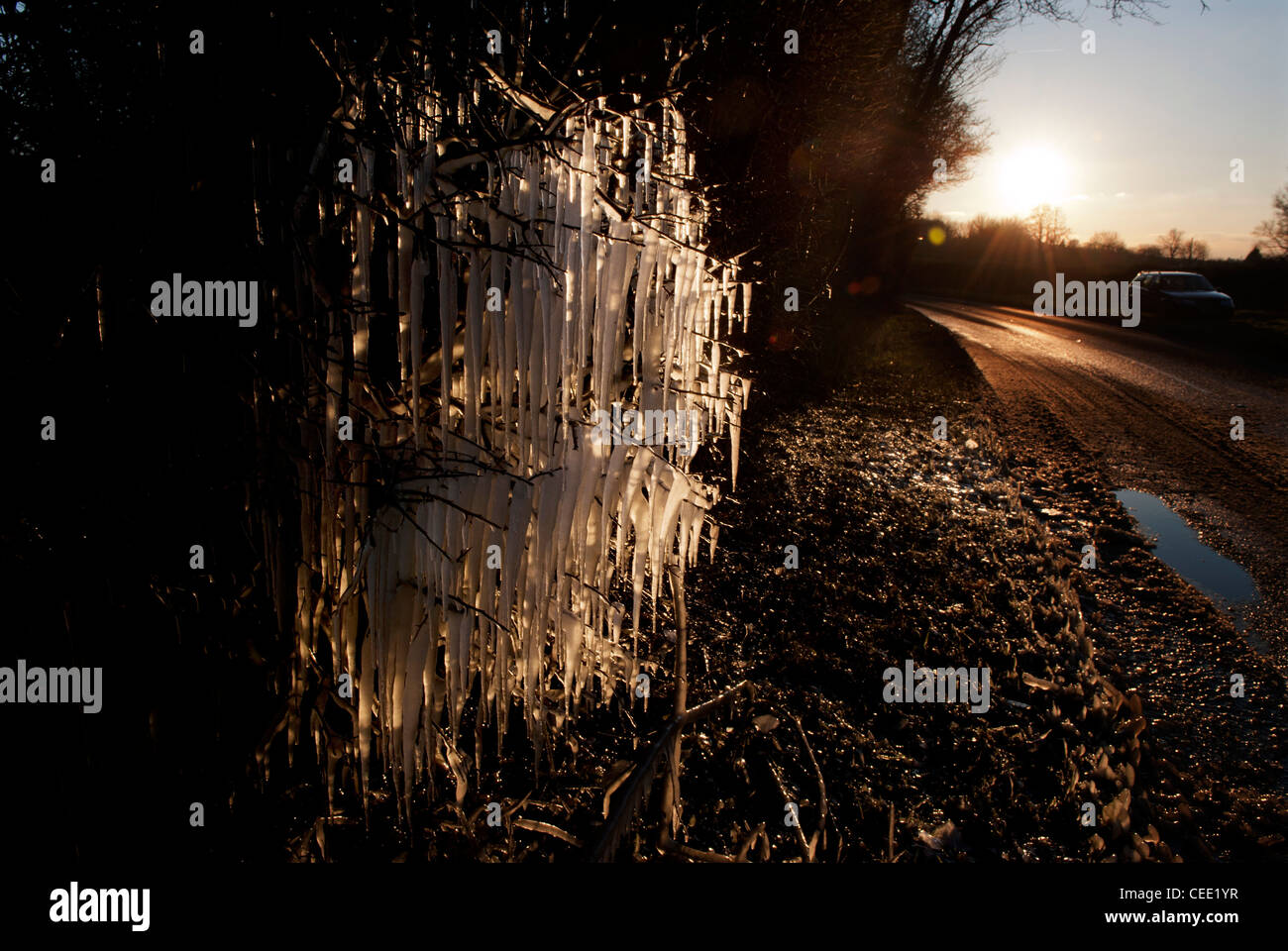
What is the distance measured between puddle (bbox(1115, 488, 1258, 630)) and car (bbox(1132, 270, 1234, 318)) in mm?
13876

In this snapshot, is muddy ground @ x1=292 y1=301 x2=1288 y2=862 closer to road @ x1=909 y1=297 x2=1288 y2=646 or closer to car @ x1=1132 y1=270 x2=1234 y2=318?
road @ x1=909 y1=297 x2=1288 y2=646

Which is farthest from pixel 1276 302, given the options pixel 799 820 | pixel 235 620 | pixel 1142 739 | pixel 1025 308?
pixel 235 620

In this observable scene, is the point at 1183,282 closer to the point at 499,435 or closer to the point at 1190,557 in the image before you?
the point at 1190,557

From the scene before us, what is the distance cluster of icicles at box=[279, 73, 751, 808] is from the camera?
160cm

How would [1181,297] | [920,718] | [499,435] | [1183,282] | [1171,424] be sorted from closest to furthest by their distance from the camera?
[499,435] → [920,718] → [1171,424] → [1181,297] → [1183,282]

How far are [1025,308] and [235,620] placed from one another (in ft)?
79.6

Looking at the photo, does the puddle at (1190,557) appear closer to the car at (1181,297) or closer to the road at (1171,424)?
the road at (1171,424)

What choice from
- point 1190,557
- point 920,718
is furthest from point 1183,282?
Result: point 920,718

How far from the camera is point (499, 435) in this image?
5.81 ft

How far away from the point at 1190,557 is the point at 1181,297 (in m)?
15.6

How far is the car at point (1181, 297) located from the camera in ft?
54.6

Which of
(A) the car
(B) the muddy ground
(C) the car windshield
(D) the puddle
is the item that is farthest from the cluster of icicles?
(C) the car windshield

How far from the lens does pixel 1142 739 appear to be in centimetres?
312
